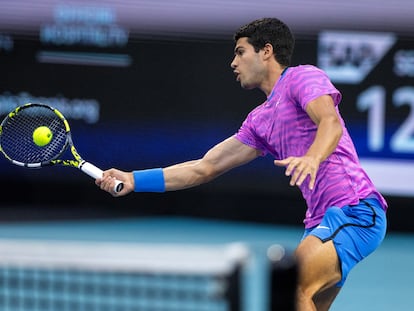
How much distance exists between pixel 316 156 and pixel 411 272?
15.3ft

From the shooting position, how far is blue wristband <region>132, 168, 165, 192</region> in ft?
15.8

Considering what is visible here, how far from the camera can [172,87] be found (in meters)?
10.1

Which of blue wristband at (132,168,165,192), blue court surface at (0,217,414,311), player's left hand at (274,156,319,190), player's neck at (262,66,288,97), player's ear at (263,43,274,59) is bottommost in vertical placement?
blue court surface at (0,217,414,311)

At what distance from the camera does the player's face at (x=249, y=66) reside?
4.63m

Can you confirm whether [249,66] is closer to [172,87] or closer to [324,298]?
[324,298]

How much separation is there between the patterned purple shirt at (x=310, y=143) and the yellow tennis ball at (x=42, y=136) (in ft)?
4.52

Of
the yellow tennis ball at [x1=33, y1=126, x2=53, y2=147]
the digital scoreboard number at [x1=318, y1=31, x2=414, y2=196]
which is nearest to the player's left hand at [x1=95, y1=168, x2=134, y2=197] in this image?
the yellow tennis ball at [x1=33, y1=126, x2=53, y2=147]

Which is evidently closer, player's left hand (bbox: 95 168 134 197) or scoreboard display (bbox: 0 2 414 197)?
player's left hand (bbox: 95 168 134 197)

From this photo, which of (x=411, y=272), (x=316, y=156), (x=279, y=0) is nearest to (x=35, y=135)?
(x=316, y=156)

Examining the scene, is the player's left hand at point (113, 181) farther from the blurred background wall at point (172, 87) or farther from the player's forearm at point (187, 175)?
the blurred background wall at point (172, 87)

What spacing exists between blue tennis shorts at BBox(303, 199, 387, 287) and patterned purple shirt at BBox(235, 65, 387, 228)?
48 millimetres

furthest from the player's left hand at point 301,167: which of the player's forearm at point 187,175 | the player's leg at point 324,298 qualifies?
the player's forearm at point 187,175

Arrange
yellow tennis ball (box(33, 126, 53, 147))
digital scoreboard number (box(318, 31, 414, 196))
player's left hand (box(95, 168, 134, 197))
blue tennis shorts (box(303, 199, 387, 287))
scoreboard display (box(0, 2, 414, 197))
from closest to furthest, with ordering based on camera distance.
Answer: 1. blue tennis shorts (box(303, 199, 387, 287))
2. player's left hand (box(95, 168, 134, 197))
3. yellow tennis ball (box(33, 126, 53, 147))
4. digital scoreboard number (box(318, 31, 414, 196))
5. scoreboard display (box(0, 2, 414, 197))

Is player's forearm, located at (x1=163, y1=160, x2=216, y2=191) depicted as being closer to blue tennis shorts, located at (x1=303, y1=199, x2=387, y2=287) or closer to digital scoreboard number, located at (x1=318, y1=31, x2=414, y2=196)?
blue tennis shorts, located at (x1=303, y1=199, x2=387, y2=287)
